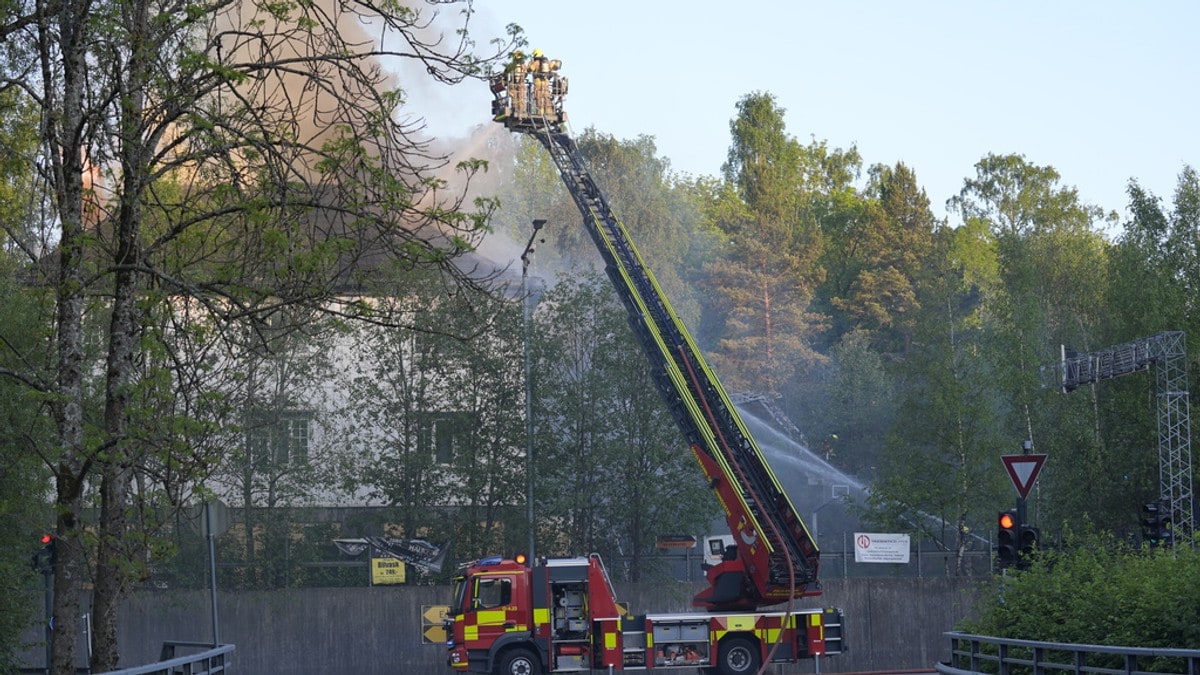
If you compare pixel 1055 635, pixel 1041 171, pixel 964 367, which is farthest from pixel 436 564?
pixel 1041 171

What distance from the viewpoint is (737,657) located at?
30.2 meters

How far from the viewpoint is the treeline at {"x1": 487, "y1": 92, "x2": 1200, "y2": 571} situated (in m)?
47.7

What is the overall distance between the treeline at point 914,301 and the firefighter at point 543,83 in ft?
38.1

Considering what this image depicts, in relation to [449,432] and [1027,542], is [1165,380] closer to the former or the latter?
[449,432]

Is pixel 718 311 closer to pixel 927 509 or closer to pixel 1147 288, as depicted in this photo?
pixel 1147 288

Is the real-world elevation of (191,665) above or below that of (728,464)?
below

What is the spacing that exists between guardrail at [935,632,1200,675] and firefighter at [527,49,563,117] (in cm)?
1807

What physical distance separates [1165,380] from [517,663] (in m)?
25.8

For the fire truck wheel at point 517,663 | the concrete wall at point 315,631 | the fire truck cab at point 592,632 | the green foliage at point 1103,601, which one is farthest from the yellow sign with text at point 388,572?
the green foliage at point 1103,601

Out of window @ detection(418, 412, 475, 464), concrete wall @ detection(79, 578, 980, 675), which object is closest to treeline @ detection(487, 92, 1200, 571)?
window @ detection(418, 412, 475, 464)

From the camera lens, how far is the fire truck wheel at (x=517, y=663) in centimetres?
3022

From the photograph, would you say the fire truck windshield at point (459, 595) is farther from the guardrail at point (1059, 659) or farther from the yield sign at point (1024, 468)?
the yield sign at point (1024, 468)

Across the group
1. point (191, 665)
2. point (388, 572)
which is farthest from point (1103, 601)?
point (388, 572)

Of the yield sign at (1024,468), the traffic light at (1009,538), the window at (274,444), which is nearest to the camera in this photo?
the yield sign at (1024,468)
